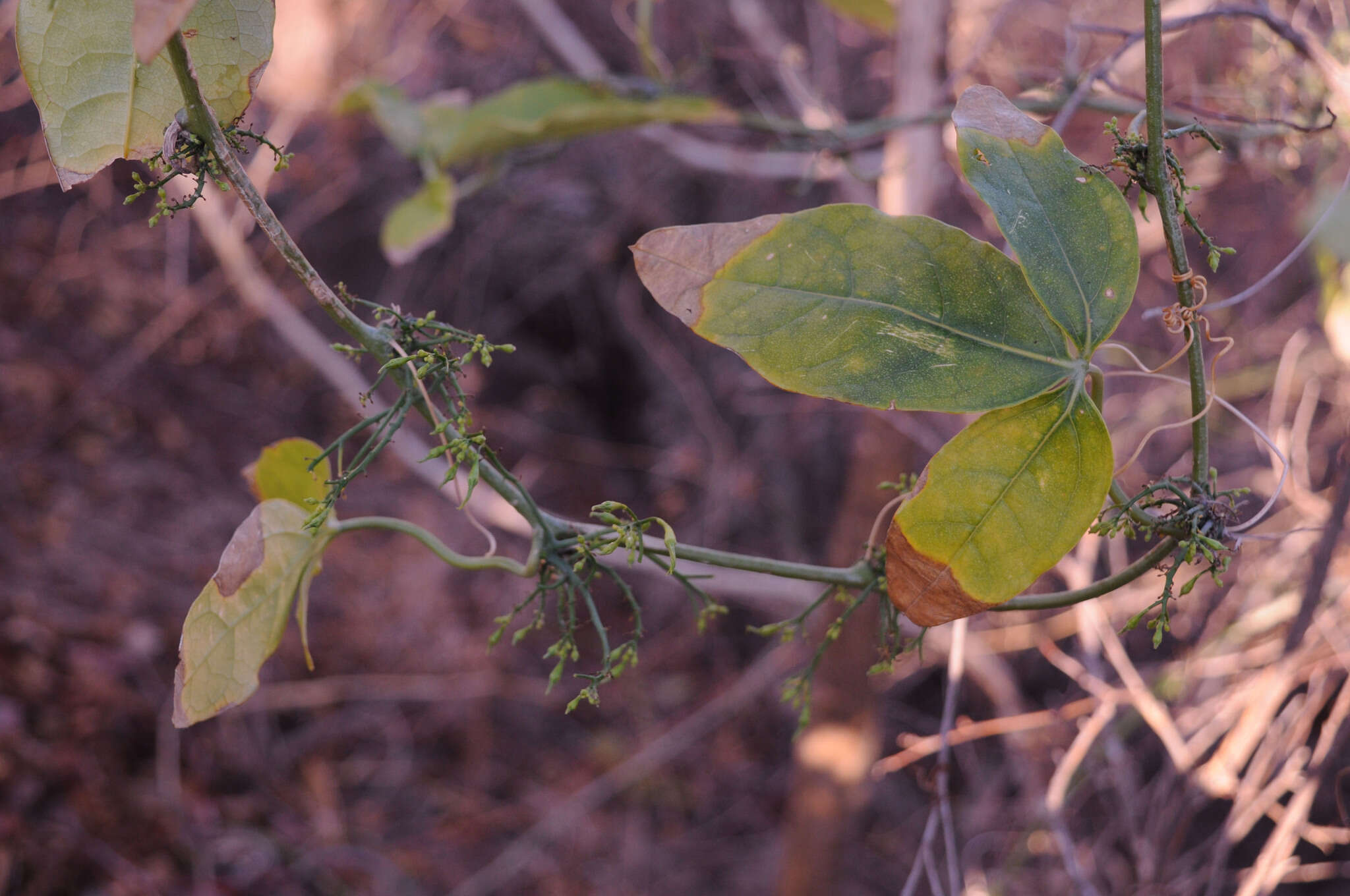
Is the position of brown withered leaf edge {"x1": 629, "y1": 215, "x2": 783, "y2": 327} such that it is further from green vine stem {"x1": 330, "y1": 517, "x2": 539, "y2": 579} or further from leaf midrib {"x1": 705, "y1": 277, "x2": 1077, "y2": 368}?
green vine stem {"x1": 330, "y1": 517, "x2": 539, "y2": 579}

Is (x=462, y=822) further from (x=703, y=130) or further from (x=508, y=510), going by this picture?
(x=703, y=130)

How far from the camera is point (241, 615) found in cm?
39

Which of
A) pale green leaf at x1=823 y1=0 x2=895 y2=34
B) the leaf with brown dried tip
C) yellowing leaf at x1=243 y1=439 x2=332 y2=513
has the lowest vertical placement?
yellowing leaf at x1=243 y1=439 x2=332 y2=513

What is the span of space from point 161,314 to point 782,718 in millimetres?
1830

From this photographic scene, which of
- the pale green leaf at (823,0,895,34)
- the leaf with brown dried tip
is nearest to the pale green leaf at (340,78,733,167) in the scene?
the pale green leaf at (823,0,895,34)

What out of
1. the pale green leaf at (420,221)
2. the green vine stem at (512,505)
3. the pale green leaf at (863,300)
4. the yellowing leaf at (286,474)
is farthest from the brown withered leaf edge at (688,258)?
the pale green leaf at (420,221)

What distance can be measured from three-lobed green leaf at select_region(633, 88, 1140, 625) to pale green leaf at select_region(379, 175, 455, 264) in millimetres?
621

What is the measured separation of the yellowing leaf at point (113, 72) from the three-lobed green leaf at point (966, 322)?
0.61 ft

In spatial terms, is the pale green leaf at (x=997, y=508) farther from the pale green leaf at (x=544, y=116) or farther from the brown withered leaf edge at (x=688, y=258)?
the pale green leaf at (x=544, y=116)

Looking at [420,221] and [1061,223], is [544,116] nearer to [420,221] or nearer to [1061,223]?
[420,221]

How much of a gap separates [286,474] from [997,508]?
0.39 m

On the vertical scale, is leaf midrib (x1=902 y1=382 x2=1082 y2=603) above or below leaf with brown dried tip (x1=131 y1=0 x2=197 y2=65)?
below

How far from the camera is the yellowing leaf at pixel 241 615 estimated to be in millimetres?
377

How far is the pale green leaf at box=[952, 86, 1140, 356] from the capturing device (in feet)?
1.13
